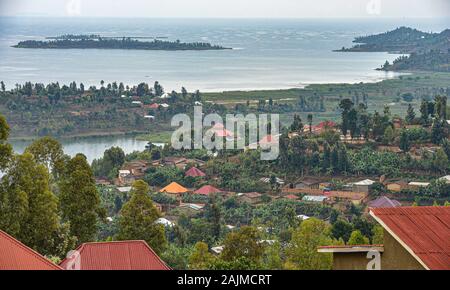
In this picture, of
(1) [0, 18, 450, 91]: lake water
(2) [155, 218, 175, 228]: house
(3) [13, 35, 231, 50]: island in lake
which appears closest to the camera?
(2) [155, 218, 175, 228]: house

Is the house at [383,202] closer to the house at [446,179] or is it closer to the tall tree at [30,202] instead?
the house at [446,179]

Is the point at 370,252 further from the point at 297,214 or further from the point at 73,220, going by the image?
the point at 297,214

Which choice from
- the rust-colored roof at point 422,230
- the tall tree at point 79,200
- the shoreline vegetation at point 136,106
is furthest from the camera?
the shoreline vegetation at point 136,106

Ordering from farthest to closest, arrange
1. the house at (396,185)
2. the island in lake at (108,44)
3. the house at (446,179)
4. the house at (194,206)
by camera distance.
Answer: the island in lake at (108,44) < the house at (396,185) < the house at (446,179) < the house at (194,206)

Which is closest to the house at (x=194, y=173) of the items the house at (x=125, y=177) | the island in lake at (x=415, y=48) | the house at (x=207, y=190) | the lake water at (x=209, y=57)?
the house at (x=207, y=190)

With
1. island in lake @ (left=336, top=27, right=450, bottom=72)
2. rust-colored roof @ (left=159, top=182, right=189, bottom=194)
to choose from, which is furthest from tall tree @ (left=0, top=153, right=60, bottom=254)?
island in lake @ (left=336, top=27, right=450, bottom=72)

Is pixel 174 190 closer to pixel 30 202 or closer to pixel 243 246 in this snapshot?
pixel 243 246

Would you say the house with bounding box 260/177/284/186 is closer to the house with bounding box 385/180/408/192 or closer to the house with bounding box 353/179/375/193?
the house with bounding box 353/179/375/193
